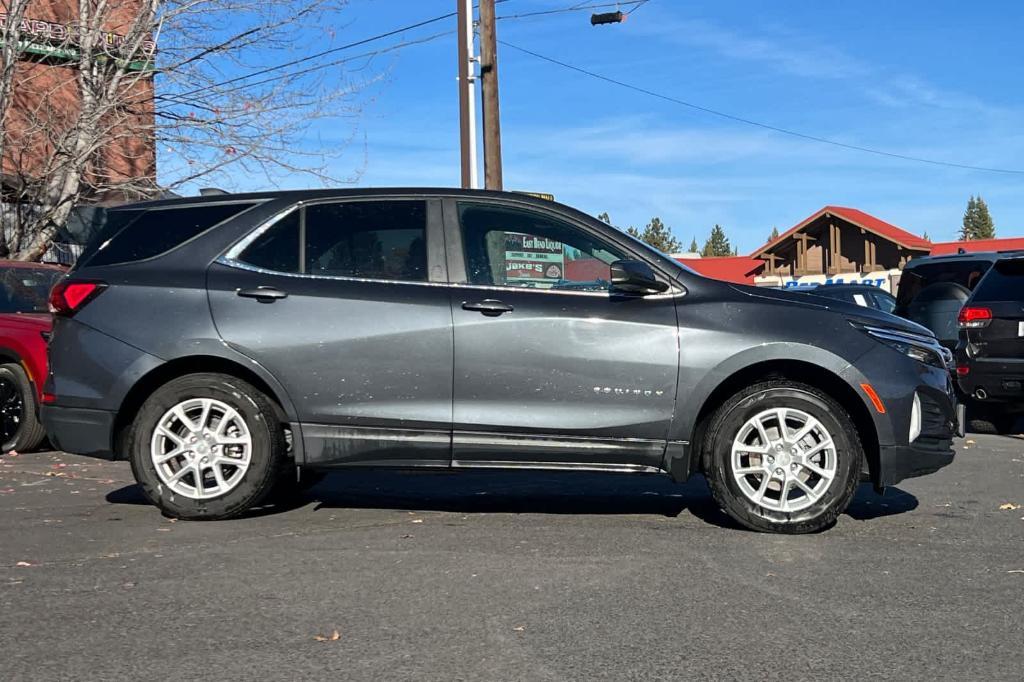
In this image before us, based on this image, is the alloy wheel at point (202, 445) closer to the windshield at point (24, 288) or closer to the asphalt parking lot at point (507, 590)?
the asphalt parking lot at point (507, 590)

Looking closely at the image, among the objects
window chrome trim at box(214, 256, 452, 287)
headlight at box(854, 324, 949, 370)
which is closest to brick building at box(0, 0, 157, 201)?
window chrome trim at box(214, 256, 452, 287)

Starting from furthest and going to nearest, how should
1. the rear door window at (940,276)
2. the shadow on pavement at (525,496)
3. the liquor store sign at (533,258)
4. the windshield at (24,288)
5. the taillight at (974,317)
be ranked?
the rear door window at (940,276), the taillight at (974,317), the windshield at (24,288), the shadow on pavement at (525,496), the liquor store sign at (533,258)

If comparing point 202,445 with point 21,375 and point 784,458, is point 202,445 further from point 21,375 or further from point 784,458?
point 21,375

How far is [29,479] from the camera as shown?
7.74 m

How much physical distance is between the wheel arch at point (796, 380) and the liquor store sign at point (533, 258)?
1070 millimetres

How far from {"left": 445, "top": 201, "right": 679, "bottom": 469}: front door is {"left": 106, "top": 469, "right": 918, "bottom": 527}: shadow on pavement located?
0.29 meters

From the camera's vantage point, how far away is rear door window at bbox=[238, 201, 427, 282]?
6.03 meters

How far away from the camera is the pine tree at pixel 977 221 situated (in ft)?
490

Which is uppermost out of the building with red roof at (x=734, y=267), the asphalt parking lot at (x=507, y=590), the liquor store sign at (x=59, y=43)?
the liquor store sign at (x=59, y=43)

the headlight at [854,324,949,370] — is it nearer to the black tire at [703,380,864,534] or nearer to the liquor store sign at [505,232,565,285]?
the black tire at [703,380,864,534]

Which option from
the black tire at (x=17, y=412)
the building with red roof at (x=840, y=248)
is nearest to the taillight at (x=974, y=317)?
the black tire at (x=17, y=412)

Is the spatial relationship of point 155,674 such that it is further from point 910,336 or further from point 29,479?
point 29,479

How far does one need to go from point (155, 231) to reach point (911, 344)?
4.24m

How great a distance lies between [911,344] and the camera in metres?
5.90
